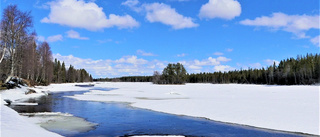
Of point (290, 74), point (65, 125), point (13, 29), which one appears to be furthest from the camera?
point (290, 74)

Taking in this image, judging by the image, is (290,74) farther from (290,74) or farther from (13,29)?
(13,29)

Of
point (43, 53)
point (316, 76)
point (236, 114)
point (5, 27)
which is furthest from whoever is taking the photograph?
point (316, 76)

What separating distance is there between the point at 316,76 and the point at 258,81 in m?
35.5

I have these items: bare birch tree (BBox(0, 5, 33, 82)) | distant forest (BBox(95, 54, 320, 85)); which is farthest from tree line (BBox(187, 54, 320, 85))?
bare birch tree (BBox(0, 5, 33, 82))

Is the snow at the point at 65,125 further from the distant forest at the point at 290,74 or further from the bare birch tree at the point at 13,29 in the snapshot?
the distant forest at the point at 290,74

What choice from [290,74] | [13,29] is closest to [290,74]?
[290,74]

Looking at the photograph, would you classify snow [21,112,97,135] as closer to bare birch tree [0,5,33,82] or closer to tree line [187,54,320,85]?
bare birch tree [0,5,33,82]

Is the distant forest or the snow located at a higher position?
the distant forest

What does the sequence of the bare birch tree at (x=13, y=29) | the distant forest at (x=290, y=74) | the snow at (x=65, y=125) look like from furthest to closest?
the distant forest at (x=290, y=74)
the bare birch tree at (x=13, y=29)
the snow at (x=65, y=125)

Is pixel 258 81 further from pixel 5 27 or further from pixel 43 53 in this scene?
pixel 5 27

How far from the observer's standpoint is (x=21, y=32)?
31.8 metres

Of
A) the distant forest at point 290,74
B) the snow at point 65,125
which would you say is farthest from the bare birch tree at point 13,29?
the distant forest at point 290,74

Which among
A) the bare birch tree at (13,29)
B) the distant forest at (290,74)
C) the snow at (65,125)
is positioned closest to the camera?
the snow at (65,125)

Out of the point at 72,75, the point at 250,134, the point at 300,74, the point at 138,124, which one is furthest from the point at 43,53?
the point at 300,74
